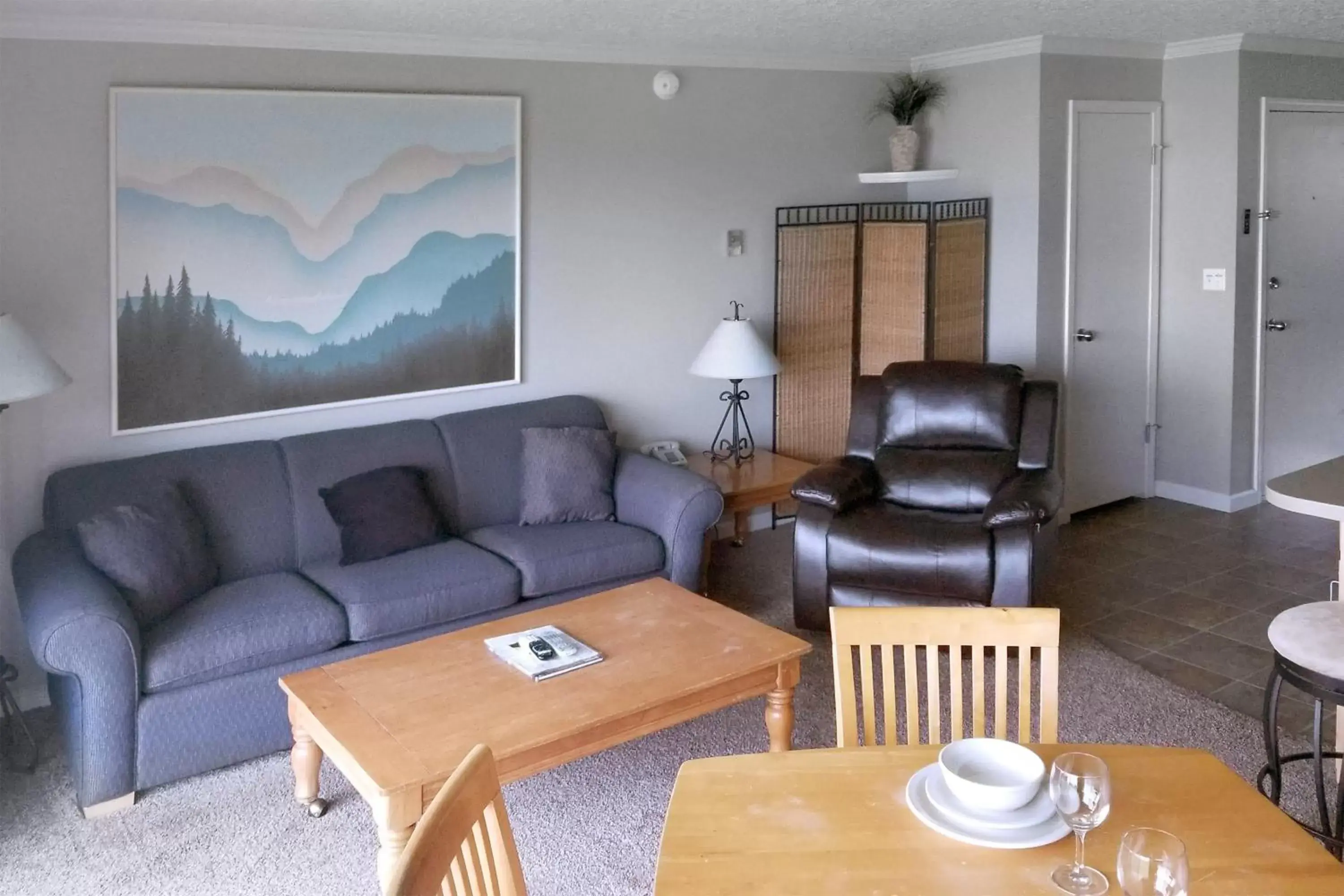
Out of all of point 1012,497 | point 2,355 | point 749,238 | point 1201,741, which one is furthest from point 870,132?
point 2,355

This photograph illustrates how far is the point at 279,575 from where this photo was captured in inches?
152

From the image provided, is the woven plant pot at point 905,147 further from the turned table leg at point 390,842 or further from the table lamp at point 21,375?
the turned table leg at point 390,842

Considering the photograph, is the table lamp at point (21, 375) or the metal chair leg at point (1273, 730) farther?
the table lamp at point (21, 375)

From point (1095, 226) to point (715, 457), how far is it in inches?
85.1

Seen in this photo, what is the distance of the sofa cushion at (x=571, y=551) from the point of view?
4.03 m

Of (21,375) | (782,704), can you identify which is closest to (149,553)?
(21,375)

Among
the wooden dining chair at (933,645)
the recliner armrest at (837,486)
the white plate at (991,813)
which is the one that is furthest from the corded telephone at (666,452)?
the white plate at (991,813)

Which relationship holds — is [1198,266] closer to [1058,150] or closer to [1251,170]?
[1251,170]

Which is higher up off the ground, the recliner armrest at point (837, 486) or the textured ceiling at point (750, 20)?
the textured ceiling at point (750, 20)

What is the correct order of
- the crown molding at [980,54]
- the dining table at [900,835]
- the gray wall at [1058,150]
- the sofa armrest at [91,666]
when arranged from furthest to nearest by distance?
the gray wall at [1058,150]
the crown molding at [980,54]
the sofa armrest at [91,666]
the dining table at [900,835]

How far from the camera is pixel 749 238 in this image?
5508mm

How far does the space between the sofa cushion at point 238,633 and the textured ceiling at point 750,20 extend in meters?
1.78

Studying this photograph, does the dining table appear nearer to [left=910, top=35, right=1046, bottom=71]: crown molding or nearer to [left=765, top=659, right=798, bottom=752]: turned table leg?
[left=765, top=659, right=798, bottom=752]: turned table leg

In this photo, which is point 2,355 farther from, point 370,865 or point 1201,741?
point 1201,741
